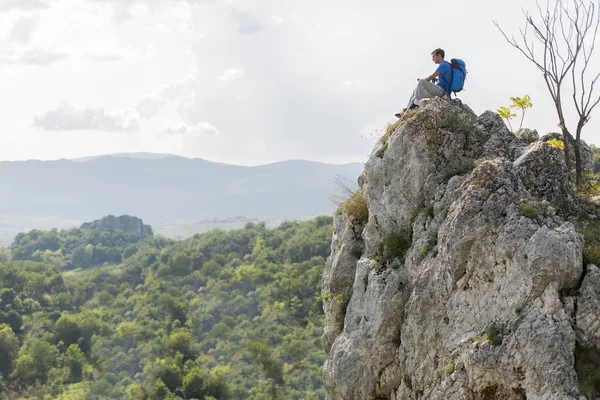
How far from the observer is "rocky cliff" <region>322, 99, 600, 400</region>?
7.37 meters

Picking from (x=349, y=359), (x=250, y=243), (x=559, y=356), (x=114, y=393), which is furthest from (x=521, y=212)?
(x=250, y=243)

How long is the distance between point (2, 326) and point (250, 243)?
56830mm

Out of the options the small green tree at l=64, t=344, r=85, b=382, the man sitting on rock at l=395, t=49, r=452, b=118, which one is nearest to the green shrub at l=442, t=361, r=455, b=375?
the man sitting on rock at l=395, t=49, r=452, b=118

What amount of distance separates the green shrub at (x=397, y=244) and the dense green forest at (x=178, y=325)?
58582 mm

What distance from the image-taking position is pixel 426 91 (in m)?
11.6

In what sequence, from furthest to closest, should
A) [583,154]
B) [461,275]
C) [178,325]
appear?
1. [178,325]
2. [583,154]
3. [461,275]

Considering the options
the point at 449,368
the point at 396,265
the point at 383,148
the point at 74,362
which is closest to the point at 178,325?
the point at 74,362

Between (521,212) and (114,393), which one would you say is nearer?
(521,212)

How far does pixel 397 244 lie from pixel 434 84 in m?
3.36

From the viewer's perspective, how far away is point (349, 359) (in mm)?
10133

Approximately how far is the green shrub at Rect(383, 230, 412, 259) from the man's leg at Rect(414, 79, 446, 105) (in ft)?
8.90

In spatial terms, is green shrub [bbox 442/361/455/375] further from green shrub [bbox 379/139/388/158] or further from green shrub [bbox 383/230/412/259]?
green shrub [bbox 379/139/388/158]

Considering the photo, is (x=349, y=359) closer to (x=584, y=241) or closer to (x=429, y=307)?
(x=429, y=307)

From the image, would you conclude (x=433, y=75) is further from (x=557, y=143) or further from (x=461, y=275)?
(x=461, y=275)
